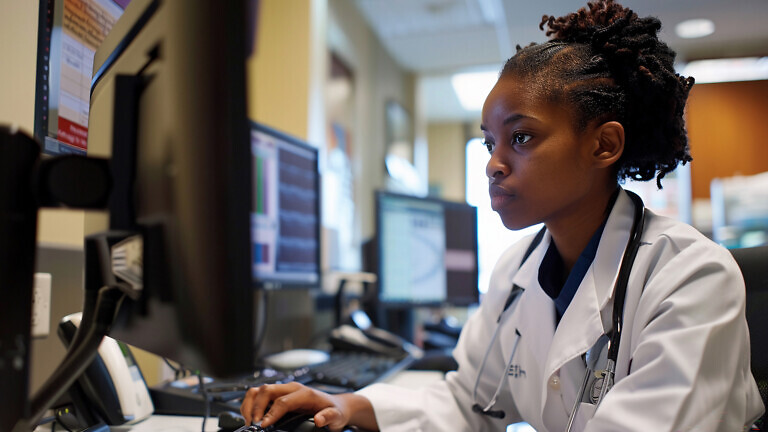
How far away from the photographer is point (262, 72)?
219 centimetres

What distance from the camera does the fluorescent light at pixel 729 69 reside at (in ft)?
14.4

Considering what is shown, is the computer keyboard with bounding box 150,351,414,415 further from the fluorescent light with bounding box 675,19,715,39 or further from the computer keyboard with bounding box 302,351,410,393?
the fluorescent light with bounding box 675,19,715,39

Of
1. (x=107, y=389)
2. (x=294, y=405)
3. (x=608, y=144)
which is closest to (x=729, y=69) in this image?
(x=608, y=144)

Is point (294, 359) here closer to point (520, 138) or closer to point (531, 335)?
point (531, 335)

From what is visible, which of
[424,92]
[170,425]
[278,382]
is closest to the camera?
[170,425]

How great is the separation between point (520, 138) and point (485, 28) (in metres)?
3.40

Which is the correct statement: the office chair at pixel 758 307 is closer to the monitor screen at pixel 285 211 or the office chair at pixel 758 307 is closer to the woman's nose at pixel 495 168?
the woman's nose at pixel 495 168

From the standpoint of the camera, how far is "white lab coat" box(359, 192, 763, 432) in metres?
0.60

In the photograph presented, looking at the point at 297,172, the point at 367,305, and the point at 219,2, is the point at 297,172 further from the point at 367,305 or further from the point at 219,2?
the point at 219,2

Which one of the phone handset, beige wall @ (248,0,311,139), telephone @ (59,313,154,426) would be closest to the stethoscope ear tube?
telephone @ (59,313,154,426)

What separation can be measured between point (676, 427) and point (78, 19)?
3.08 ft

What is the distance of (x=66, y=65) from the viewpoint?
792 mm

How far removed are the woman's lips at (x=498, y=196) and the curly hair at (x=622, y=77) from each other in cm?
15

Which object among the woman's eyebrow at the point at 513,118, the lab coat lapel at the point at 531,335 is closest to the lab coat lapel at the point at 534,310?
the lab coat lapel at the point at 531,335
